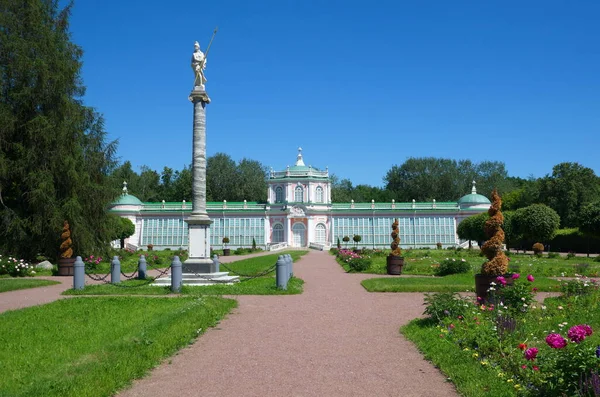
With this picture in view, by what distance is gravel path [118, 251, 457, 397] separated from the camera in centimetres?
670

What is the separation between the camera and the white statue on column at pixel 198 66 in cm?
2164

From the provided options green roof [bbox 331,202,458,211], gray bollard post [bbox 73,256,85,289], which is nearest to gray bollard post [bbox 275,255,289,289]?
gray bollard post [bbox 73,256,85,289]

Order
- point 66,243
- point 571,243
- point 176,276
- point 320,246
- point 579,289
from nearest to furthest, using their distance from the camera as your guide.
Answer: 1. point 579,289
2. point 176,276
3. point 66,243
4. point 571,243
5. point 320,246

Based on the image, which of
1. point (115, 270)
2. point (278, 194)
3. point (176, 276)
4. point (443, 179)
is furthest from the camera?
point (443, 179)

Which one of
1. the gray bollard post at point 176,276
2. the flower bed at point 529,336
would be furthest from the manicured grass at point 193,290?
the flower bed at point 529,336

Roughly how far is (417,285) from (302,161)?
5100 centimetres

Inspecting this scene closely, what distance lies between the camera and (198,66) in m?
21.8

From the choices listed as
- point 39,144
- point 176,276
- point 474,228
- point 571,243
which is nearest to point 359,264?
point 176,276

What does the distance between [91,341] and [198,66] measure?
584 inches

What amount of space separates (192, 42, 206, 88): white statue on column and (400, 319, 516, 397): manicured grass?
47.9 ft

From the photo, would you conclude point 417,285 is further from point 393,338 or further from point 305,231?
point 305,231

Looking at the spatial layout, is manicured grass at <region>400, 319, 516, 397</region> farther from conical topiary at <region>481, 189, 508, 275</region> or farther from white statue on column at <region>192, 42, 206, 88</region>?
white statue on column at <region>192, 42, 206, 88</region>

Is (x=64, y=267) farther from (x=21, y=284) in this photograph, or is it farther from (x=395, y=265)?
(x=395, y=265)

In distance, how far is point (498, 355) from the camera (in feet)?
24.0
